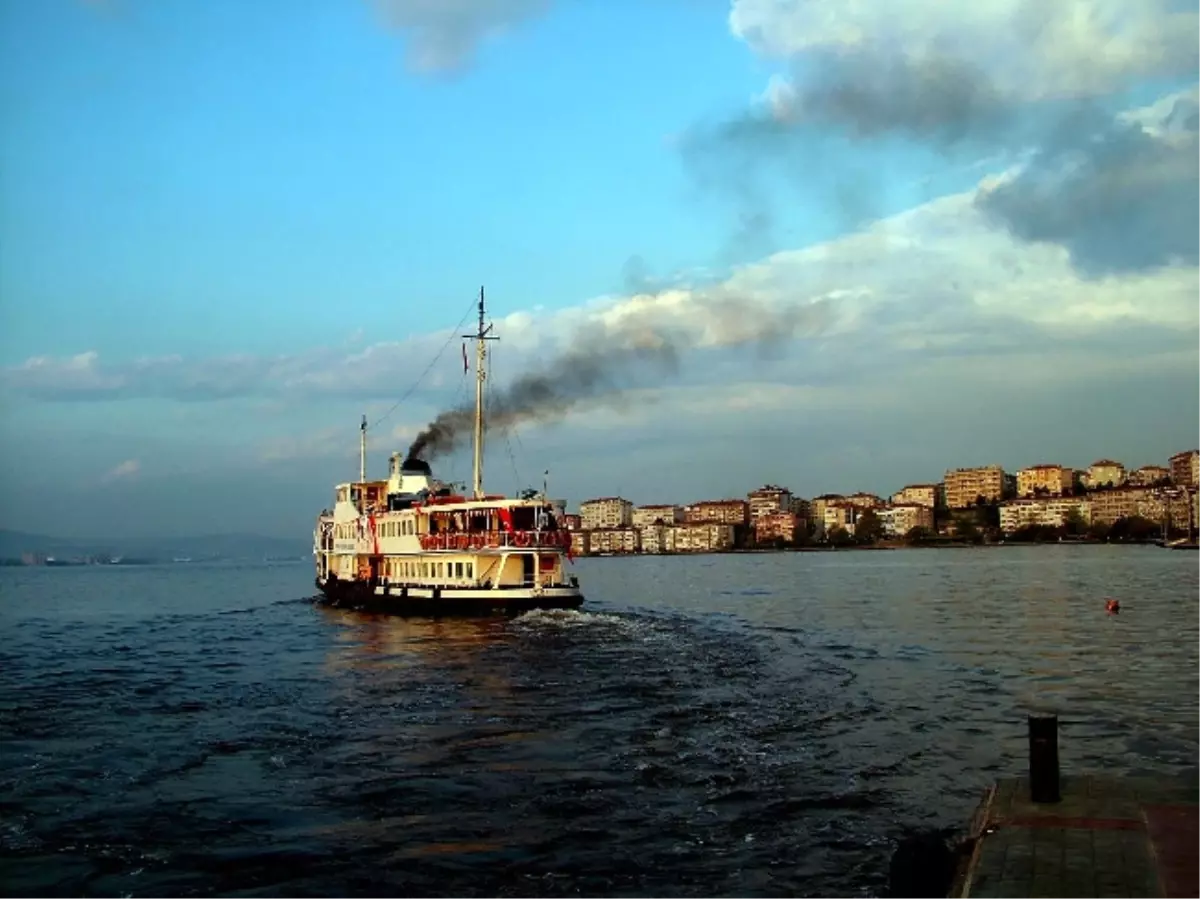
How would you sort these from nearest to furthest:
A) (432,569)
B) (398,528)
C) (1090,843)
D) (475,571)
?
(1090,843), (475,571), (432,569), (398,528)

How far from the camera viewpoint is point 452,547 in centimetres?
4919

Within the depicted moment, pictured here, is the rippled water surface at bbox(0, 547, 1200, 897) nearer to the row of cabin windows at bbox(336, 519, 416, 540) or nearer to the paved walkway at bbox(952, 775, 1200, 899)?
the paved walkway at bbox(952, 775, 1200, 899)

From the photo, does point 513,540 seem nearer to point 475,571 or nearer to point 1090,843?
point 475,571

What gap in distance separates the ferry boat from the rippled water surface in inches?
174

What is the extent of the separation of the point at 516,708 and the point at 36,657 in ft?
87.6

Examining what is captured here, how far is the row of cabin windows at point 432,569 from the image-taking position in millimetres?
49125

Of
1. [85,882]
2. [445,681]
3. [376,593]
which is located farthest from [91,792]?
[376,593]

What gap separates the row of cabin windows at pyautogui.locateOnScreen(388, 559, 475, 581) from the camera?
49.1 metres

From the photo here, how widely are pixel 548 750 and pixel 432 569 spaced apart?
106 ft

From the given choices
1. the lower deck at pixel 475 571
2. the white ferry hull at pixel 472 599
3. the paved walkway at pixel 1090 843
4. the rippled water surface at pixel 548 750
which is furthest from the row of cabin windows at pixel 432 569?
the paved walkway at pixel 1090 843

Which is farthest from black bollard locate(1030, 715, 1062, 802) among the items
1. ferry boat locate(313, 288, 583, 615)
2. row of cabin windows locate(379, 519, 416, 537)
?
row of cabin windows locate(379, 519, 416, 537)


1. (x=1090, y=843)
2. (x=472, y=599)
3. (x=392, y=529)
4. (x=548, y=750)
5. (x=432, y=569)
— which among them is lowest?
(x=548, y=750)

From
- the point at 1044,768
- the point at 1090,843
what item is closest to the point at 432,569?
the point at 1044,768

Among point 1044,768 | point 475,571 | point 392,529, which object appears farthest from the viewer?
point 392,529
